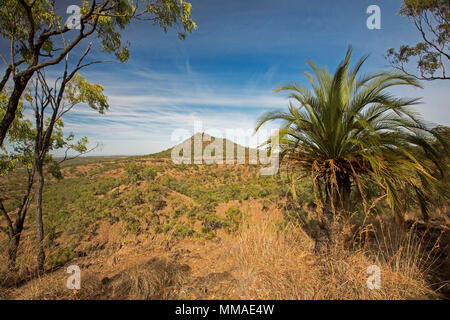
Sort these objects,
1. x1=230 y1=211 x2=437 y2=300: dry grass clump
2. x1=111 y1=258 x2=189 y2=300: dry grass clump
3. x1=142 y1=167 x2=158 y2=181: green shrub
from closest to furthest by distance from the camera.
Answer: x1=230 y1=211 x2=437 y2=300: dry grass clump, x1=111 y1=258 x2=189 y2=300: dry grass clump, x1=142 y1=167 x2=158 y2=181: green shrub

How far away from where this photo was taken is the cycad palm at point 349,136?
2.80 m

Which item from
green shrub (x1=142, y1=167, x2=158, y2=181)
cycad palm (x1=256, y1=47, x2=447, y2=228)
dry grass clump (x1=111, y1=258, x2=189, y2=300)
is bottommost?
dry grass clump (x1=111, y1=258, x2=189, y2=300)

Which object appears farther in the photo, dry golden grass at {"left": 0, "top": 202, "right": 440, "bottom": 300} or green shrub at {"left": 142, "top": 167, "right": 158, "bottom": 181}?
green shrub at {"left": 142, "top": 167, "right": 158, "bottom": 181}

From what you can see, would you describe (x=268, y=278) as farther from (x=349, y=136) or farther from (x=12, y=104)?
(x=12, y=104)

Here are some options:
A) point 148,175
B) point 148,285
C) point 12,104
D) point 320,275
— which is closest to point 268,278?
point 320,275

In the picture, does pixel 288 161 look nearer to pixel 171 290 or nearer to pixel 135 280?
pixel 171 290

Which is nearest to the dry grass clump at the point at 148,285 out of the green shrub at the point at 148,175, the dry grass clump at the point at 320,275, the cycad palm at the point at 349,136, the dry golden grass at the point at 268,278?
the dry golden grass at the point at 268,278

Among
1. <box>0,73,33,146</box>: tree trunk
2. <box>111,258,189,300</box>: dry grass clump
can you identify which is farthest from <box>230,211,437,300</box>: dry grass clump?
<box>0,73,33,146</box>: tree trunk

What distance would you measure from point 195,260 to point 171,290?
57.3 inches

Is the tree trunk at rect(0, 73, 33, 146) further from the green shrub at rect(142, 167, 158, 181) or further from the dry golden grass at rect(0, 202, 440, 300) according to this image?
the green shrub at rect(142, 167, 158, 181)

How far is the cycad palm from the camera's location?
280 cm
